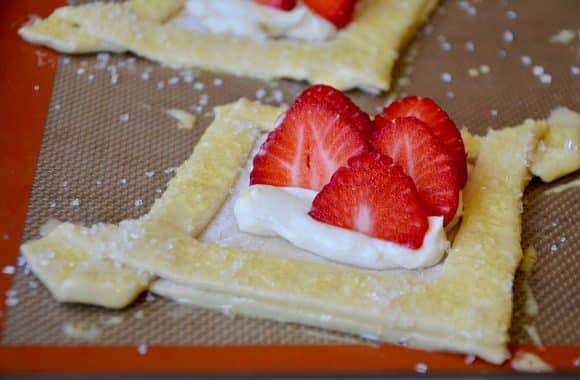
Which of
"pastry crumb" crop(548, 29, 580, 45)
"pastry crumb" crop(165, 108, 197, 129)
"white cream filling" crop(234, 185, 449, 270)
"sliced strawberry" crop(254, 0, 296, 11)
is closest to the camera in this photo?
"white cream filling" crop(234, 185, 449, 270)

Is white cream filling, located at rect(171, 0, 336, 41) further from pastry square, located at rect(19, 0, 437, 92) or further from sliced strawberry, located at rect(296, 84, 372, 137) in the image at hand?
sliced strawberry, located at rect(296, 84, 372, 137)

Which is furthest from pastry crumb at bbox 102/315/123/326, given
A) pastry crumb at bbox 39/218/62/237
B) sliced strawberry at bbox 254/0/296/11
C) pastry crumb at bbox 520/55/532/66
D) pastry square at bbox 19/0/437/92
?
pastry crumb at bbox 520/55/532/66

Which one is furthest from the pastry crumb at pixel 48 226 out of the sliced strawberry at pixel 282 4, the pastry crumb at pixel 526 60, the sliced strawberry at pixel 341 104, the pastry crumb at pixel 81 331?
the pastry crumb at pixel 526 60

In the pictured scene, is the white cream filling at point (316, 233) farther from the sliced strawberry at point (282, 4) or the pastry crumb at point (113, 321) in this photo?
the sliced strawberry at point (282, 4)

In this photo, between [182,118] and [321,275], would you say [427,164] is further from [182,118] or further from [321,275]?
[182,118]

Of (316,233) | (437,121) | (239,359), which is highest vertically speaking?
(437,121)

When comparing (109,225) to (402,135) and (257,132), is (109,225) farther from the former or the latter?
(402,135)

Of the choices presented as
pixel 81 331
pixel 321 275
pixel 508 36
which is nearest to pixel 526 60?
pixel 508 36
